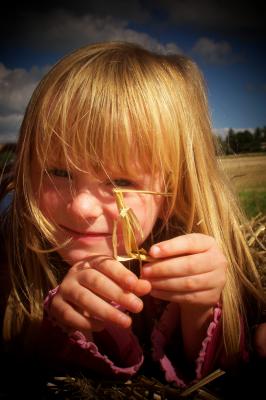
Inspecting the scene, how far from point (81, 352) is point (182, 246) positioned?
594 millimetres

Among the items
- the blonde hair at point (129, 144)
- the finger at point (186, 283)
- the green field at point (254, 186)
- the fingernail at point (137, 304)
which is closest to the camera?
the fingernail at point (137, 304)

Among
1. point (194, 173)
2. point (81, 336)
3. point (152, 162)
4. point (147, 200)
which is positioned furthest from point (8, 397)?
point (194, 173)

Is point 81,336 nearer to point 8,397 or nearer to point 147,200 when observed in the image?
point 8,397

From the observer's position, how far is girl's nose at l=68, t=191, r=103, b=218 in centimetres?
122

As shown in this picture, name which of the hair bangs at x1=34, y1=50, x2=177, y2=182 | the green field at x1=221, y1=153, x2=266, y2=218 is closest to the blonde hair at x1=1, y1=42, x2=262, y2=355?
the hair bangs at x1=34, y1=50, x2=177, y2=182

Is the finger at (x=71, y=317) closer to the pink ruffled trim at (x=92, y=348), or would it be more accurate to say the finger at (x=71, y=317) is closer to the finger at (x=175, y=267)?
the pink ruffled trim at (x=92, y=348)

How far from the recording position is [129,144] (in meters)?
1.24

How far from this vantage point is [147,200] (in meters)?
1.38

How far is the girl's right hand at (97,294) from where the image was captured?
41.2 inches

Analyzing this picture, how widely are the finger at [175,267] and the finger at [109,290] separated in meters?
0.09

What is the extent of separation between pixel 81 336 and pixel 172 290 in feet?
1.36

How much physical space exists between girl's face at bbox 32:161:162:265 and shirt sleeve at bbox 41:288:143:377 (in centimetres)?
22

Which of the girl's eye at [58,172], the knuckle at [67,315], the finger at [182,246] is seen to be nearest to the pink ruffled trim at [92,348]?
the knuckle at [67,315]

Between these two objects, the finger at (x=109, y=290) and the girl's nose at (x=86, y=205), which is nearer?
the finger at (x=109, y=290)
